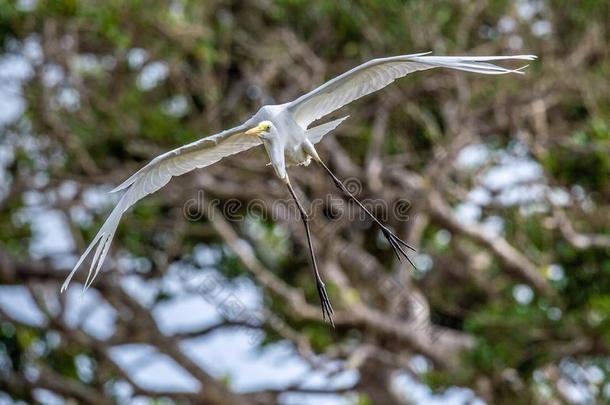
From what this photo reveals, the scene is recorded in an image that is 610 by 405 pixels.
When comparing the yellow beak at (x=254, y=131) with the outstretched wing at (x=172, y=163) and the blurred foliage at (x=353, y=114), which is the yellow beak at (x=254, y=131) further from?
the blurred foliage at (x=353, y=114)

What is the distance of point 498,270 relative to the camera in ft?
27.6

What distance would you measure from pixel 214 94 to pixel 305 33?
43.7 inches

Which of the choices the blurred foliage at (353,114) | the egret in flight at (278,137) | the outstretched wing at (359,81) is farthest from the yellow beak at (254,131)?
the blurred foliage at (353,114)

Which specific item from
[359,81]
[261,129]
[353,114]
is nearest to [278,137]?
[261,129]

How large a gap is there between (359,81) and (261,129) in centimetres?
41

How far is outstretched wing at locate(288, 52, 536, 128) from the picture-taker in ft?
12.3

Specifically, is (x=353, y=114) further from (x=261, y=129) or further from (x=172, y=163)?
(x=261, y=129)

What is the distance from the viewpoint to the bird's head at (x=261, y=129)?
389cm

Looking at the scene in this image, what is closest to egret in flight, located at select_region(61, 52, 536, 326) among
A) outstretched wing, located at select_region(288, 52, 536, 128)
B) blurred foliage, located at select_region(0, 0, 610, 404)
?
outstretched wing, located at select_region(288, 52, 536, 128)

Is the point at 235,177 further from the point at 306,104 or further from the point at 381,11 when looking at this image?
the point at 306,104

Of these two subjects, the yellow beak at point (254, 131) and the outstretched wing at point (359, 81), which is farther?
the yellow beak at point (254, 131)

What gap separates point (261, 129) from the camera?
12.8 feet

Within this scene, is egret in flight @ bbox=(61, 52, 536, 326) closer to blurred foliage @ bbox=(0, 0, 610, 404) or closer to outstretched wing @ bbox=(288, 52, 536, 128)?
outstretched wing @ bbox=(288, 52, 536, 128)

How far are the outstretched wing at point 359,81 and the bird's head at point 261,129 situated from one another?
129 mm
